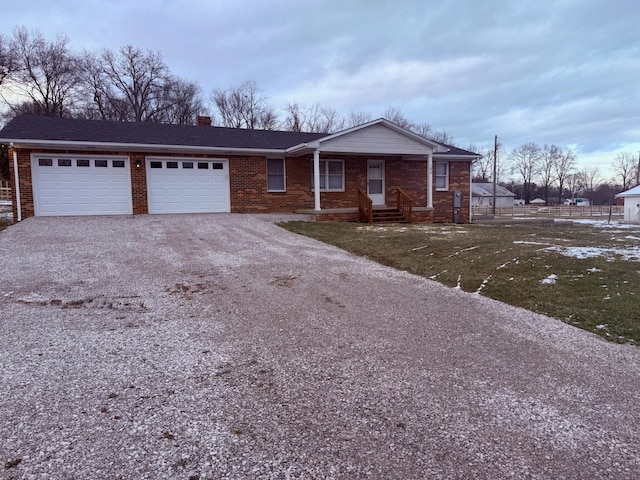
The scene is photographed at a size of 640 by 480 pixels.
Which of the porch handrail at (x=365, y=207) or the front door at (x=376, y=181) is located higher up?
the front door at (x=376, y=181)

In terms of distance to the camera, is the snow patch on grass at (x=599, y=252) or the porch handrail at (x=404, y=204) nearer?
the snow patch on grass at (x=599, y=252)

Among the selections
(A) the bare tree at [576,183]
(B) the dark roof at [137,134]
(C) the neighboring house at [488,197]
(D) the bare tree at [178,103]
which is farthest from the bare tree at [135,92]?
(A) the bare tree at [576,183]

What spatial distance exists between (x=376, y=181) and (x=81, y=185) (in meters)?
10.6

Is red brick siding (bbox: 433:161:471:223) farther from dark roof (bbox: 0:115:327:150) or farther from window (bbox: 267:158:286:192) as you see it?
window (bbox: 267:158:286:192)

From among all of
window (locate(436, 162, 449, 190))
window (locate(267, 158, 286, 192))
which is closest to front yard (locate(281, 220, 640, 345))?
window (locate(267, 158, 286, 192))

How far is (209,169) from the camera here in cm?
1468

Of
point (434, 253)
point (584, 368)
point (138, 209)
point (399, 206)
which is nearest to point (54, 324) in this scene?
point (584, 368)

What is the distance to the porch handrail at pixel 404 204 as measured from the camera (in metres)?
15.0

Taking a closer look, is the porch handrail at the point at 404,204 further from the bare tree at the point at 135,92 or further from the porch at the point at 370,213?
the bare tree at the point at 135,92

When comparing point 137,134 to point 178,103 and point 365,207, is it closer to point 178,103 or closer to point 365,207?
point 365,207

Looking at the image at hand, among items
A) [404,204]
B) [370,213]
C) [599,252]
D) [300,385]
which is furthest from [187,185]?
[300,385]

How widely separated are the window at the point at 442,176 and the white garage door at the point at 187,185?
29.8 feet

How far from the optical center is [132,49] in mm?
33844

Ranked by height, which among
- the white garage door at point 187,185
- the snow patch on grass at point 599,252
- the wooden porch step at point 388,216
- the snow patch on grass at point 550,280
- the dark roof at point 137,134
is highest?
the dark roof at point 137,134
